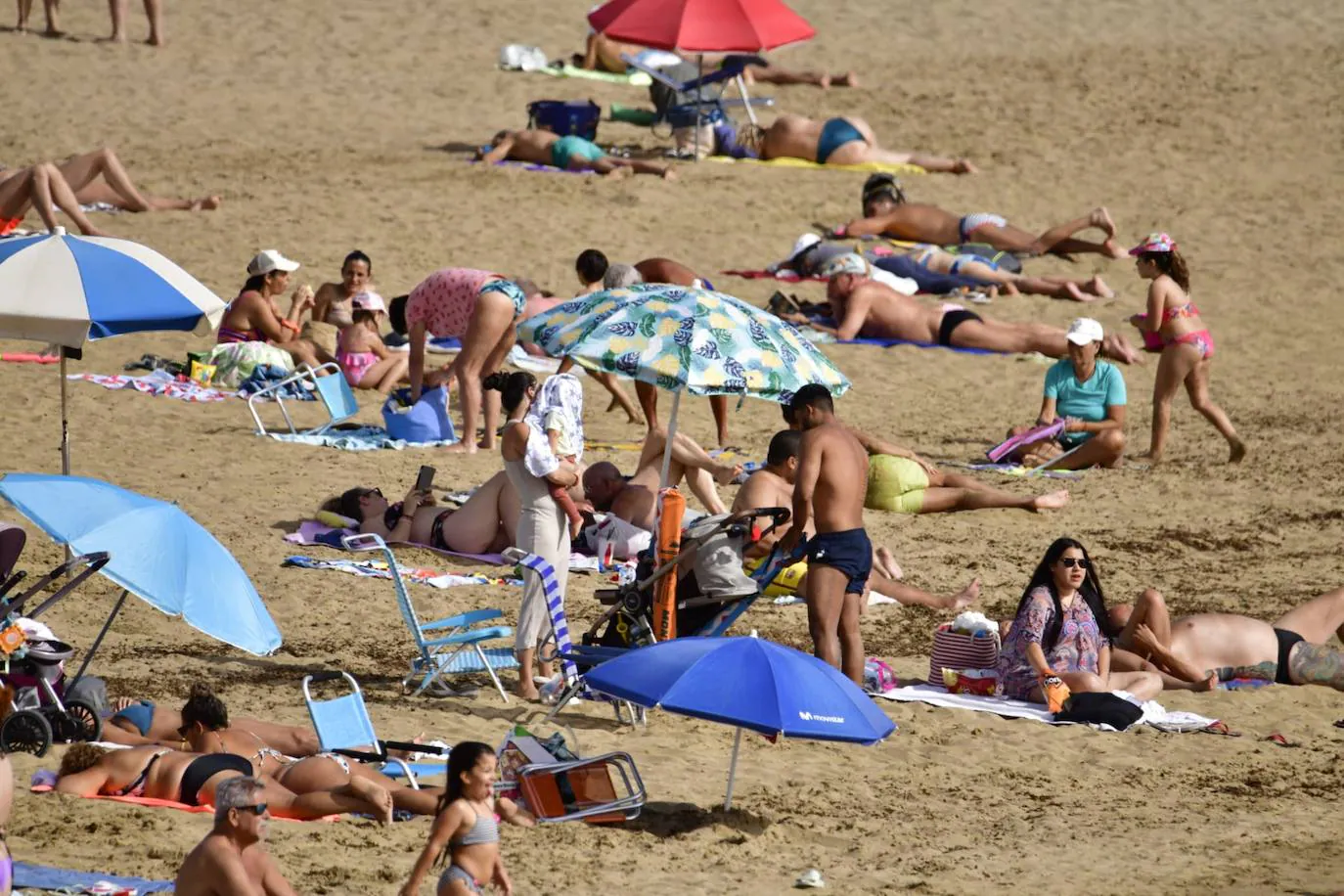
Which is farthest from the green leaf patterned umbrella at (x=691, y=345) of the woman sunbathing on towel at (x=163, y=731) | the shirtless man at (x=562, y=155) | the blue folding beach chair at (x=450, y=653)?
the shirtless man at (x=562, y=155)

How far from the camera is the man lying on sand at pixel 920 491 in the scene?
1191 cm

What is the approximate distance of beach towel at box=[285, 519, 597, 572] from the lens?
34.4 ft

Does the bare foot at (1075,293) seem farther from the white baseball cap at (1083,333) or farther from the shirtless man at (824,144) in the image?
the white baseball cap at (1083,333)

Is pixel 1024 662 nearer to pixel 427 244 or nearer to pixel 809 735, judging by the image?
pixel 809 735

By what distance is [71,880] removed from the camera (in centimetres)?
600

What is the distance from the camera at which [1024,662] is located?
29.0 feet

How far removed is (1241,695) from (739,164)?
10761 millimetres

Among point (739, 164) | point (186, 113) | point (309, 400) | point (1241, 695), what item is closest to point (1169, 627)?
point (1241, 695)

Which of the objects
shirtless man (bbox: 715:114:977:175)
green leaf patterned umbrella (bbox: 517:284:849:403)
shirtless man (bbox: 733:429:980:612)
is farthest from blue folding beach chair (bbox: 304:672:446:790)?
shirtless man (bbox: 715:114:977:175)

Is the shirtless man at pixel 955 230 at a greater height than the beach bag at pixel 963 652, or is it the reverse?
the shirtless man at pixel 955 230

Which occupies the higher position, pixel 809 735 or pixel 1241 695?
pixel 809 735

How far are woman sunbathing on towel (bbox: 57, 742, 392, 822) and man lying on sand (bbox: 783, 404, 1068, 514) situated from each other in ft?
18.1

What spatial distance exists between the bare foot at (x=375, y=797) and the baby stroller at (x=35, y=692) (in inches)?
39.0

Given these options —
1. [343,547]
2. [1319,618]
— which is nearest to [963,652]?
[1319,618]
